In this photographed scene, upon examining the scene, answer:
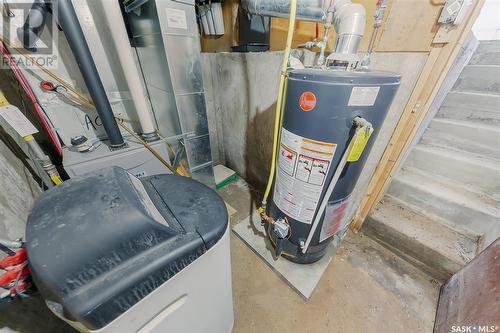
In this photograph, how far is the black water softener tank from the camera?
690 mm

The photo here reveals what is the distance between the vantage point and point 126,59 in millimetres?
1008

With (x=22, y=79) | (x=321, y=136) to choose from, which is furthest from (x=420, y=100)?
(x=22, y=79)

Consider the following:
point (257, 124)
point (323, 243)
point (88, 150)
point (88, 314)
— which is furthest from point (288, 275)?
point (88, 150)

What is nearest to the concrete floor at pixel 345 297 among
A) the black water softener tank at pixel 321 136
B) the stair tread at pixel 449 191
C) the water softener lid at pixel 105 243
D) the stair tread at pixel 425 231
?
the stair tread at pixel 425 231

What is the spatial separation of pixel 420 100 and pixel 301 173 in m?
0.75

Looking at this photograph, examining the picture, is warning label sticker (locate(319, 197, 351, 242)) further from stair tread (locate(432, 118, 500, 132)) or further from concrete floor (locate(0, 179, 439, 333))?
stair tread (locate(432, 118, 500, 132))

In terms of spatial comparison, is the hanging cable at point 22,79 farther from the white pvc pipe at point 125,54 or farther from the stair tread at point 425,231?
the stair tread at point 425,231

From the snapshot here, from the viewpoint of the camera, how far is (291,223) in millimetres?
1070

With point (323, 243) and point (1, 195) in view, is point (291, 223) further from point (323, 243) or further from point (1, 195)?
point (1, 195)

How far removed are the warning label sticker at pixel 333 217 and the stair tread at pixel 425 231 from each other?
22.7 inches

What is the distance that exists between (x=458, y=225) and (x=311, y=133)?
4.79 ft

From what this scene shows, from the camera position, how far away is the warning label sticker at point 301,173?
81 cm

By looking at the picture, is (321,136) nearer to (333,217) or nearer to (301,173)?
(301,173)

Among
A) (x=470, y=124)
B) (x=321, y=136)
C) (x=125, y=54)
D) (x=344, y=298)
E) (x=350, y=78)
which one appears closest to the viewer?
(x=350, y=78)
